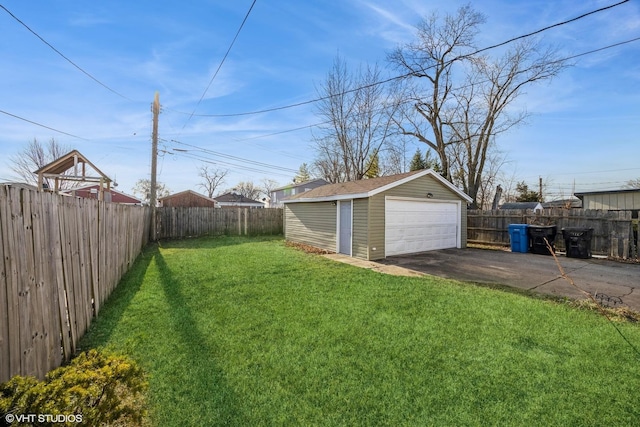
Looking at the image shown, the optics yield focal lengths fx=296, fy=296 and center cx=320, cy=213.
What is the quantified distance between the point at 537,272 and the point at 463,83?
14388 mm

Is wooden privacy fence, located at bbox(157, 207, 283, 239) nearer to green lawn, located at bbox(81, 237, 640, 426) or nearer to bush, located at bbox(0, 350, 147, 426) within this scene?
green lawn, located at bbox(81, 237, 640, 426)

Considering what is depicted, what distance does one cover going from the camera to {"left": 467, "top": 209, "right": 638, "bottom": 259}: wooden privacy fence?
8930 millimetres

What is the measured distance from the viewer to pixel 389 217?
31.7 feet

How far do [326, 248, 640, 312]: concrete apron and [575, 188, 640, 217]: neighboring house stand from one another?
7387mm

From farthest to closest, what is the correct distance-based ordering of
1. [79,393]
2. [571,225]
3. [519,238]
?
[519,238], [571,225], [79,393]

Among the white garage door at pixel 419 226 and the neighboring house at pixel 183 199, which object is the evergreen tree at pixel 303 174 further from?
the white garage door at pixel 419 226

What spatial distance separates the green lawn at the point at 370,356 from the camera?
89.6 inches

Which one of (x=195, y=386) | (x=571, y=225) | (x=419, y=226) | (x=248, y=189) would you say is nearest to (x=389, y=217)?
(x=419, y=226)

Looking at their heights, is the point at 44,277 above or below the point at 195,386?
above

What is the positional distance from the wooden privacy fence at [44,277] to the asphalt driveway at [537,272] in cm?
664

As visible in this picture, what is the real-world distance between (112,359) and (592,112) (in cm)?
1663

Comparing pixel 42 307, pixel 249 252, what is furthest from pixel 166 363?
pixel 249 252

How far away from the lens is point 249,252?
33.2 feet

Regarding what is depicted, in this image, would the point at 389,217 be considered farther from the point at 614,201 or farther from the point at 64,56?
Result: the point at 614,201
